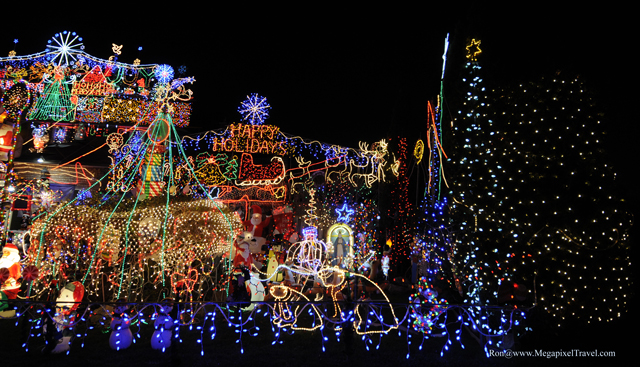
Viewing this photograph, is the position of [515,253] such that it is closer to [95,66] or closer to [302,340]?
[302,340]

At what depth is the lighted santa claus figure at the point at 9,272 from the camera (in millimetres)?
7352

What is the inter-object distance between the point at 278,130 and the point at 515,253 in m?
11.3

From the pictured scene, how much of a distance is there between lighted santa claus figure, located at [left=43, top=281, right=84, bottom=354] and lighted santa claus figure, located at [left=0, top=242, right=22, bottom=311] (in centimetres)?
170

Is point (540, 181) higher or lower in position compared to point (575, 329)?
higher

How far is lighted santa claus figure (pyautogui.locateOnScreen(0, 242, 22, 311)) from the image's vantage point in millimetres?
7352

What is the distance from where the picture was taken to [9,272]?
24.5 ft

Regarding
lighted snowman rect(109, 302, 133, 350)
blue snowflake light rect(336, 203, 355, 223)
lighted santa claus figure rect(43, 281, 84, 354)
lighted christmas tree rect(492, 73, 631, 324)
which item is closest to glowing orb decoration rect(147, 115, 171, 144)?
lighted santa claus figure rect(43, 281, 84, 354)

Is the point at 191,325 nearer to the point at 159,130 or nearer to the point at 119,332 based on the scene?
the point at 119,332

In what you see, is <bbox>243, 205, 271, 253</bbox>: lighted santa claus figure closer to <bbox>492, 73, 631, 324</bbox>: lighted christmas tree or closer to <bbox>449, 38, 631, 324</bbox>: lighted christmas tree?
<bbox>449, 38, 631, 324</bbox>: lighted christmas tree

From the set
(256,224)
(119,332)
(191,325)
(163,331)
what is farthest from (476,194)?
(256,224)

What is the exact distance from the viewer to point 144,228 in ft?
23.3

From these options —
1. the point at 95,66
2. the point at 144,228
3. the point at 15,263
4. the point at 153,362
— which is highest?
the point at 95,66

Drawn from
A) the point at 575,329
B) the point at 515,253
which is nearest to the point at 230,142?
the point at 515,253

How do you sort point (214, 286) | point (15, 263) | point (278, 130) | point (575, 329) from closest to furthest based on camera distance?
point (575, 329) → point (15, 263) → point (214, 286) → point (278, 130)
